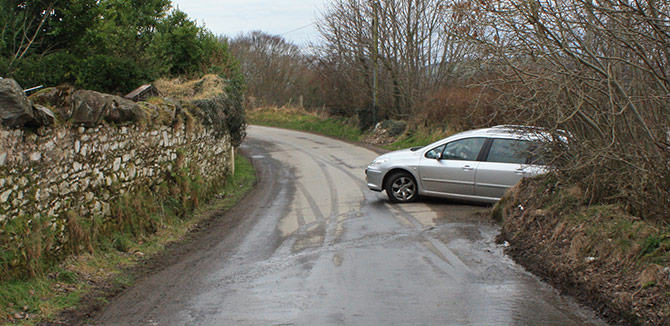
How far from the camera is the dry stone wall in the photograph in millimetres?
6441

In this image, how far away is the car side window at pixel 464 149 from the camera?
467 inches

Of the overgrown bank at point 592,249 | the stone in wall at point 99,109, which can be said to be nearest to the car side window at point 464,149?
the overgrown bank at point 592,249

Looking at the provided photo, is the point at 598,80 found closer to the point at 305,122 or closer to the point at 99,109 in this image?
the point at 99,109

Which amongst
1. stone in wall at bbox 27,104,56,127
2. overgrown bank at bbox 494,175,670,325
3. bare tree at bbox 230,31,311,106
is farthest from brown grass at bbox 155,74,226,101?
bare tree at bbox 230,31,311,106

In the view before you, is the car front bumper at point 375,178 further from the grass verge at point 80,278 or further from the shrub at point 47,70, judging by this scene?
the shrub at point 47,70

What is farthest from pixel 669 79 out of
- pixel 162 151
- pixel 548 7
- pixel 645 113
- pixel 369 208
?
pixel 162 151

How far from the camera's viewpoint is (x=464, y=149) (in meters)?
12.0

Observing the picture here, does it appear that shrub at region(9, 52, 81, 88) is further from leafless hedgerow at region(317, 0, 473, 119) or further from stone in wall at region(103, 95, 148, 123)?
leafless hedgerow at region(317, 0, 473, 119)

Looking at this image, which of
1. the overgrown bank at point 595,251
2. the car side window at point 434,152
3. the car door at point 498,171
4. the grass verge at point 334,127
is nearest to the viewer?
the overgrown bank at point 595,251

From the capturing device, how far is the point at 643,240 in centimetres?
632

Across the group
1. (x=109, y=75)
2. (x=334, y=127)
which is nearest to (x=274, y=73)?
(x=334, y=127)

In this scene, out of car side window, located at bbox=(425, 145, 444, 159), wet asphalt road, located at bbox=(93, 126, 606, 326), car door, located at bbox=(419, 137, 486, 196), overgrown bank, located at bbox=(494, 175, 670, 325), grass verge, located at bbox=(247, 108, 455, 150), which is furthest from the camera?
grass verge, located at bbox=(247, 108, 455, 150)

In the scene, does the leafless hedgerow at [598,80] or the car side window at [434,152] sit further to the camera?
the car side window at [434,152]

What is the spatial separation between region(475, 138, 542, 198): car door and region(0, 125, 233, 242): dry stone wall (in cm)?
582
